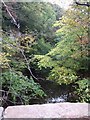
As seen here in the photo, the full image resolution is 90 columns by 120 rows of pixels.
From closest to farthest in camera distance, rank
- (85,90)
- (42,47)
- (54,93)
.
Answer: (85,90) → (54,93) → (42,47)

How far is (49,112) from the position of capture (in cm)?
63

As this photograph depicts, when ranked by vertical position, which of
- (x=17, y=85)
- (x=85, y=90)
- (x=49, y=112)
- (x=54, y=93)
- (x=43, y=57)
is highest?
(x=49, y=112)

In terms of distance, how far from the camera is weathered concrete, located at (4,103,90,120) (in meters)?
0.62

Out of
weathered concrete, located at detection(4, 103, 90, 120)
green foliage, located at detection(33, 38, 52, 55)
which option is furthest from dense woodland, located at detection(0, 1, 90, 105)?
weathered concrete, located at detection(4, 103, 90, 120)

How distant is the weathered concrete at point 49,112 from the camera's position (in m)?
0.62

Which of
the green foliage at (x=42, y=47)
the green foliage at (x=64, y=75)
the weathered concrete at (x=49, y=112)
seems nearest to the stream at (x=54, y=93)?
the green foliage at (x=64, y=75)

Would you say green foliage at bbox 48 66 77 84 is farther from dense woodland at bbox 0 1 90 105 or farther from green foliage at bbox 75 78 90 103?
green foliage at bbox 75 78 90 103

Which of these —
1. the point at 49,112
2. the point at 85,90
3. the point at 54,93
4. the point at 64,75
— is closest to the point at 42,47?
the point at 54,93

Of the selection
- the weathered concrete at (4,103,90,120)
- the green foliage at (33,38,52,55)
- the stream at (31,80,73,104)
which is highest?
the weathered concrete at (4,103,90,120)

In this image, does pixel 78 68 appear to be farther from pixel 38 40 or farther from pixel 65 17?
pixel 38 40

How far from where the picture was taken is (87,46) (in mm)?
2748

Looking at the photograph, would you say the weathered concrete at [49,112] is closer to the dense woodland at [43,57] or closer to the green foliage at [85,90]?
the dense woodland at [43,57]

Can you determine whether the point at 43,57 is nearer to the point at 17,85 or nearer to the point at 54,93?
the point at 54,93

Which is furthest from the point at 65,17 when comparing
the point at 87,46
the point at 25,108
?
the point at 25,108
